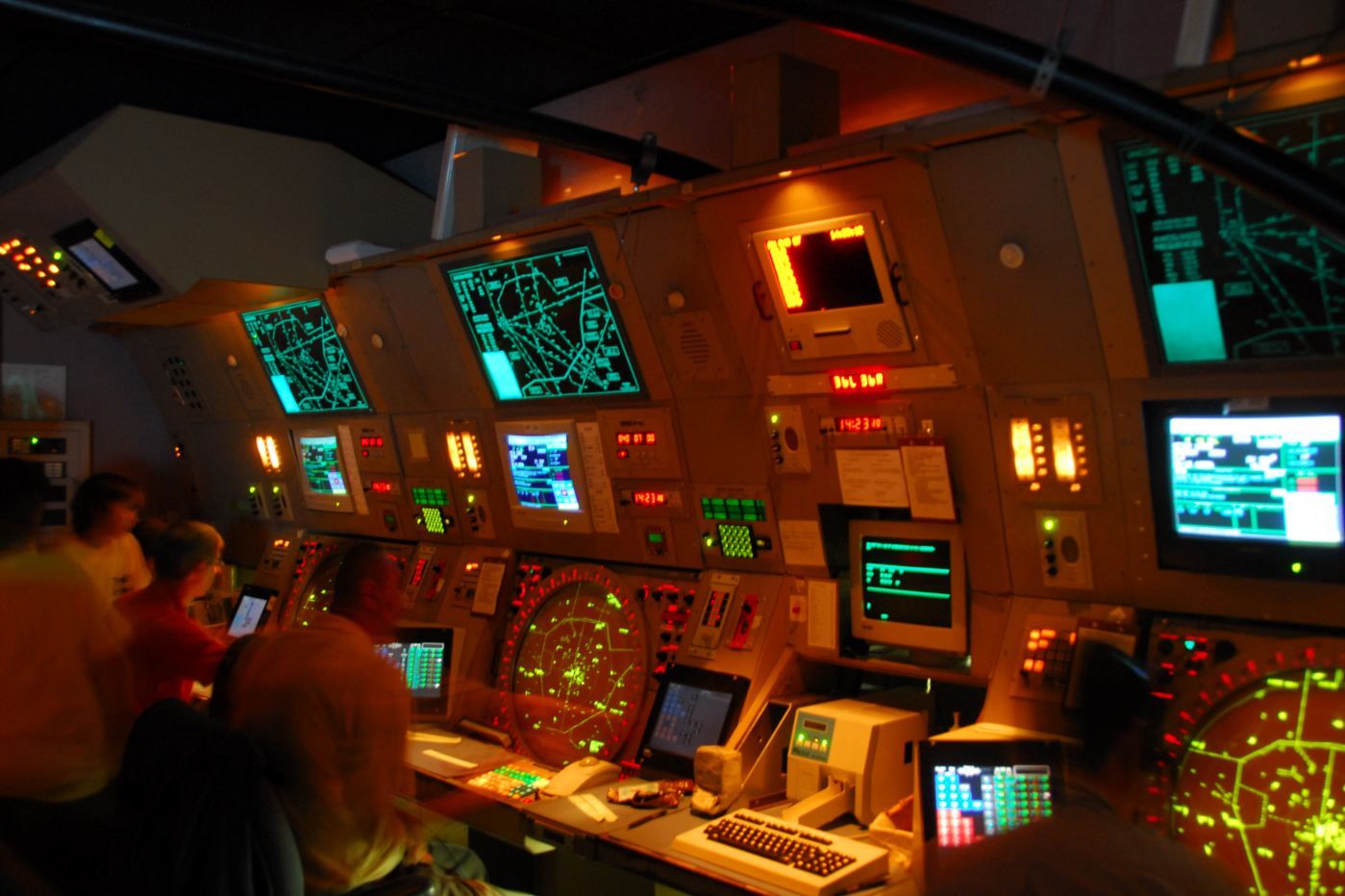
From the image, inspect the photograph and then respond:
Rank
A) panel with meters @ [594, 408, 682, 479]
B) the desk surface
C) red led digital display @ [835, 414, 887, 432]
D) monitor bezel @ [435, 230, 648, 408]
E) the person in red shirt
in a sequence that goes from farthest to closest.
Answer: panel with meters @ [594, 408, 682, 479] < monitor bezel @ [435, 230, 648, 408] < the person in red shirt < red led digital display @ [835, 414, 887, 432] < the desk surface

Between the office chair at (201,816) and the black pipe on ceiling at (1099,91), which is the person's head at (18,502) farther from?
the black pipe on ceiling at (1099,91)

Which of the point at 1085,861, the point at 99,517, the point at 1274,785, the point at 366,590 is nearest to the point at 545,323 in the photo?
the point at 366,590

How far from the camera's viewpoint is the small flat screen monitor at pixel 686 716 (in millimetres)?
3490

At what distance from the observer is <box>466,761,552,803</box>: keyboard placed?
137 inches

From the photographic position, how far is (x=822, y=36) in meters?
3.85

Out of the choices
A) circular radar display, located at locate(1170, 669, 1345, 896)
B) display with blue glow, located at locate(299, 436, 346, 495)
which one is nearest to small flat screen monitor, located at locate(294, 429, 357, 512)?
display with blue glow, located at locate(299, 436, 346, 495)

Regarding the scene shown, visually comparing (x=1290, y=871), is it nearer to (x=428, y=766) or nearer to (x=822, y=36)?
(x=428, y=766)

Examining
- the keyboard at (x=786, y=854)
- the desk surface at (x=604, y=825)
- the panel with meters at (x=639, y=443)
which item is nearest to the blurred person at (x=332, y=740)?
the desk surface at (x=604, y=825)

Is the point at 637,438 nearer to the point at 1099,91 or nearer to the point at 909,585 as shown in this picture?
the point at 909,585

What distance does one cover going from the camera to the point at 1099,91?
2111mm

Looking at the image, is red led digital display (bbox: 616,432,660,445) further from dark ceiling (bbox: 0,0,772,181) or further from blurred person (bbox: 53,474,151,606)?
blurred person (bbox: 53,474,151,606)

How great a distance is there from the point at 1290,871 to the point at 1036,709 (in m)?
0.65

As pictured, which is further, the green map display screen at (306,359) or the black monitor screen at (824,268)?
the green map display screen at (306,359)

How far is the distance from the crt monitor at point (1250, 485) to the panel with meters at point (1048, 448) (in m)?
0.15
